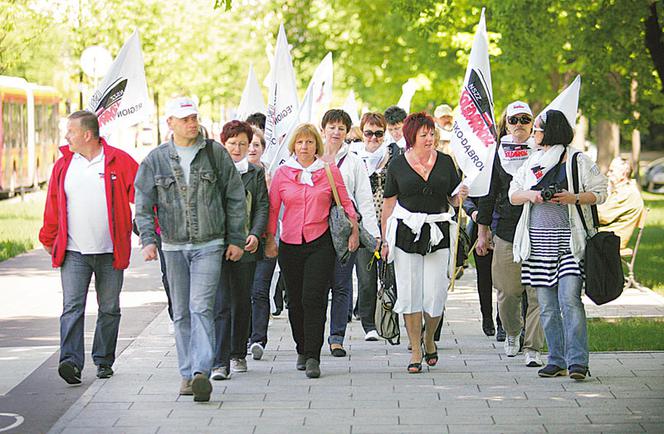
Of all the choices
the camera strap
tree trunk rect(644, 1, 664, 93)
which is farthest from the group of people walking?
tree trunk rect(644, 1, 664, 93)

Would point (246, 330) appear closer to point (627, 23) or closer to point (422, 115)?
point (422, 115)

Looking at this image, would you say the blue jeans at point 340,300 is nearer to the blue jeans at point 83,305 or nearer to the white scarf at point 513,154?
the white scarf at point 513,154

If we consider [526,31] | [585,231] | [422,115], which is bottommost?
[585,231]

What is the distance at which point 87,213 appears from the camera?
9.48 meters

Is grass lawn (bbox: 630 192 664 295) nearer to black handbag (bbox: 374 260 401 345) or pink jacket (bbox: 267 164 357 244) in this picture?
black handbag (bbox: 374 260 401 345)

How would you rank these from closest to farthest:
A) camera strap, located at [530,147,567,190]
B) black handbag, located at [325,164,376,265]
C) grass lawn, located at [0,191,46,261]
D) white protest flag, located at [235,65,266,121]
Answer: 1. camera strap, located at [530,147,567,190]
2. black handbag, located at [325,164,376,265]
3. white protest flag, located at [235,65,266,121]
4. grass lawn, located at [0,191,46,261]

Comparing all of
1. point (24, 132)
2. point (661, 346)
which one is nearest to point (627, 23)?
point (661, 346)

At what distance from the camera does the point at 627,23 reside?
64.0 ft

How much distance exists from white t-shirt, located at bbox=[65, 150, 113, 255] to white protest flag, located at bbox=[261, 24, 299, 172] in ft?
9.81

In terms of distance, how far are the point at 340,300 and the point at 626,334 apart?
2474 millimetres

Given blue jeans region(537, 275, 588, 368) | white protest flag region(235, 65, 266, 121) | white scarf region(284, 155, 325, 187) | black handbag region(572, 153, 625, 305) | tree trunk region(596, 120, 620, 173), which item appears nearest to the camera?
black handbag region(572, 153, 625, 305)

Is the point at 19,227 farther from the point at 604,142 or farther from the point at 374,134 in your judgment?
the point at 604,142

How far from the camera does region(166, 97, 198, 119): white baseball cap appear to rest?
28.4 feet

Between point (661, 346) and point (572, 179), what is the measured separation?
2.21m
